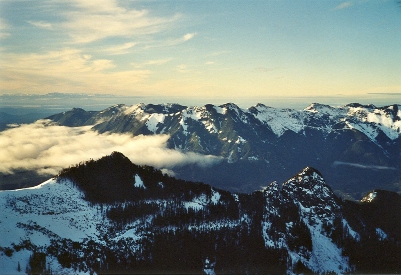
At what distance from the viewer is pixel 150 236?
15512 centimetres

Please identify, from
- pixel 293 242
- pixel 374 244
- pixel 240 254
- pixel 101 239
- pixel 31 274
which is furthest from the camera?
pixel 374 244

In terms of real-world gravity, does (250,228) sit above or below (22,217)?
below

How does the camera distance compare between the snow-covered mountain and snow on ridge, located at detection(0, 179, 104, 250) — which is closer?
the snow-covered mountain

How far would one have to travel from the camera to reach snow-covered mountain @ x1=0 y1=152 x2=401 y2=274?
130 meters

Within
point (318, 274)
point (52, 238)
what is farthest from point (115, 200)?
point (318, 274)

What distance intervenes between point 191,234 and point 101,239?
43335mm

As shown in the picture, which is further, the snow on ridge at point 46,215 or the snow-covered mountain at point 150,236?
the snow on ridge at point 46,215

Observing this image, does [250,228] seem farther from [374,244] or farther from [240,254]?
[374,244]

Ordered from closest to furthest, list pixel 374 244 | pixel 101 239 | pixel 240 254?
pixel 101 239 < pixel 240 254 < pixel 374 244

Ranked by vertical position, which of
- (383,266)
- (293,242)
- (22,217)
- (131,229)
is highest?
(22,217)

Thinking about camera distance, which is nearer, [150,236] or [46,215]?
[46,215]

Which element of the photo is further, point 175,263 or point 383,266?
point 383,266

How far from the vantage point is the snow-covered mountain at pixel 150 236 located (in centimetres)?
13000

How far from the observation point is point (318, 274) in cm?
16375
